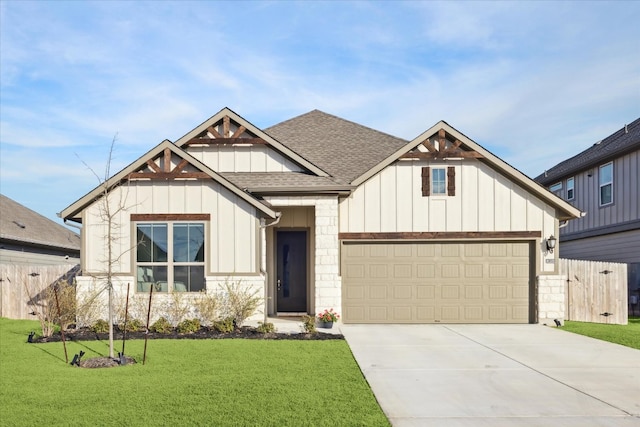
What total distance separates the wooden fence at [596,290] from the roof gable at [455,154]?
1913 millimetres

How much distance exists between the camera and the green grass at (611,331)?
1222cm

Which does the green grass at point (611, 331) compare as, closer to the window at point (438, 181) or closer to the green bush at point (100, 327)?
the window at point (438, 181)

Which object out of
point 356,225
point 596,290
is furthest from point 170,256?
point 596,290

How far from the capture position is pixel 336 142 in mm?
19141

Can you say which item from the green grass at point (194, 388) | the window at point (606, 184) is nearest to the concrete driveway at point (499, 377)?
the green grass at point (194, 388)

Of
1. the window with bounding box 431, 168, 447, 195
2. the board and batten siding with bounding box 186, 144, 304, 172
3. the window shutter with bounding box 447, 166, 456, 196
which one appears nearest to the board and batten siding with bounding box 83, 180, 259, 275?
the board and batten siding with bounding box 186, 144, 304, 172

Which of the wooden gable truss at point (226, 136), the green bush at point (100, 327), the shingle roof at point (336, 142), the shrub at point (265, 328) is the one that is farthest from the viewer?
the shingle roof at point (336, 142)

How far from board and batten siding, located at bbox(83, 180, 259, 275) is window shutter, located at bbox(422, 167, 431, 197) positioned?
4.85m

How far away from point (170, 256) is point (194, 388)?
22.4 ft

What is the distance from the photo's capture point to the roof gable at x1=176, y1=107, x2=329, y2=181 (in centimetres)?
1548

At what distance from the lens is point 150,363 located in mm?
9328

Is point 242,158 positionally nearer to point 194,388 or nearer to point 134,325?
point 134,325

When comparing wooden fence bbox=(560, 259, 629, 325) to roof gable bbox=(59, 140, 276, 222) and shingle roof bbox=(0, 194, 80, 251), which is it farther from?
shingle roof bbox=(0, 194, 80, 251)

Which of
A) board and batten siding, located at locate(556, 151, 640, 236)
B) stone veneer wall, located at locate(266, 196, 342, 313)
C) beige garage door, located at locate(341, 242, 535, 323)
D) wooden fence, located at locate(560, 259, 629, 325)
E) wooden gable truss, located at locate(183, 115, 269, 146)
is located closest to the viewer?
stone veneer wall, located at locate(266, 196, 342, 313)
